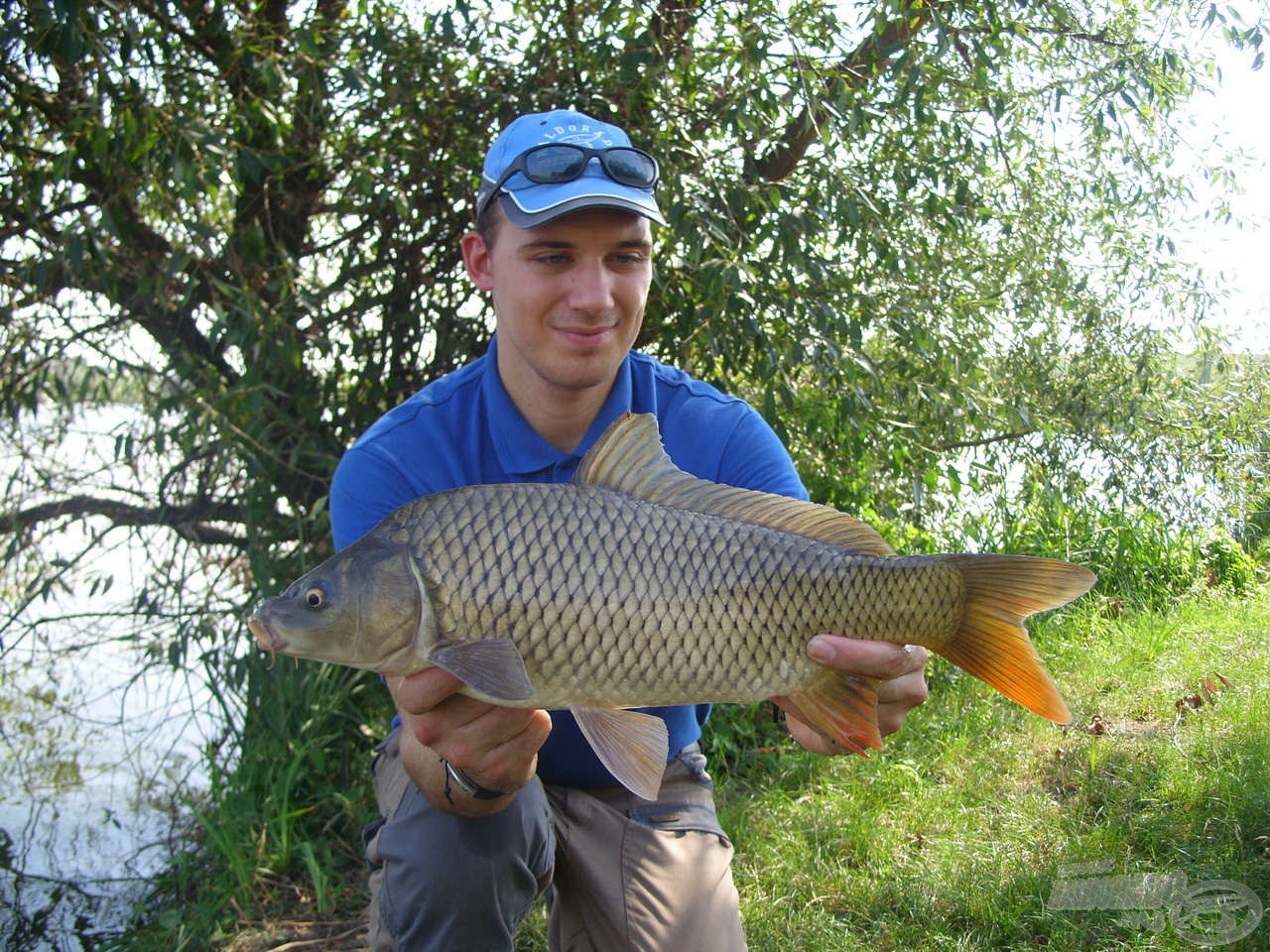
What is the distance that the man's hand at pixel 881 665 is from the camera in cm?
123

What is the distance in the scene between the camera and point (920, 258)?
3133 mm

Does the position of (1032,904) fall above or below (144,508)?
below

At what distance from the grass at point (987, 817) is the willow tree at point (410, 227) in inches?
20.7

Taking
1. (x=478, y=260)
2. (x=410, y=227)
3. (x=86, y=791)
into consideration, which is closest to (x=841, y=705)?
(x=478, y=260)

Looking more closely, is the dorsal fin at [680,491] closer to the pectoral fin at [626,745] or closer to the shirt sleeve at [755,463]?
the pectoral fin at [626,745]

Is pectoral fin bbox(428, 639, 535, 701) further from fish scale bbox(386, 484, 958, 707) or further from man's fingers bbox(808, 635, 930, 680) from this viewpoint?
man's fingers bbox(808, 635, 930, 680)

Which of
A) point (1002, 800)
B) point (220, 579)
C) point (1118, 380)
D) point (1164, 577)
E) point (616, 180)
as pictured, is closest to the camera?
point (616, 180)

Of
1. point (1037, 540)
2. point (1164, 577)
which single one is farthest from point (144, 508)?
point (1164, 577)

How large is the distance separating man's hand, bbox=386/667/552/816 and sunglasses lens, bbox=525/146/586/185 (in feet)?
2.56

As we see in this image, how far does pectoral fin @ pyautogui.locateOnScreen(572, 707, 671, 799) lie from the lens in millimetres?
1229

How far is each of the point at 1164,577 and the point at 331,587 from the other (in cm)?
283

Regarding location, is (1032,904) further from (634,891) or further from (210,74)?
(210,74)

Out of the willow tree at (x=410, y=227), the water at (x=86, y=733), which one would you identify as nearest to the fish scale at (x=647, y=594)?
the willow tree at (x=410, y=227)

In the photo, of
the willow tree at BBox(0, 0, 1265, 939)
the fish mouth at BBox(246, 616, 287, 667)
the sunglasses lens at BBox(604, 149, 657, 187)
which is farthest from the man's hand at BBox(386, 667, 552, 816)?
the willow tree at BBox(0, 0, 1265, 939)
